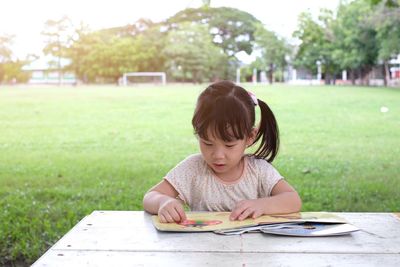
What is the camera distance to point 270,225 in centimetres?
173

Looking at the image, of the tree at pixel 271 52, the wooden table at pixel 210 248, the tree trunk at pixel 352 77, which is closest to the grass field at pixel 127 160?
the wooden table at pixel 210 248

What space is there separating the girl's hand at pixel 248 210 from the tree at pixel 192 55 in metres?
13.6

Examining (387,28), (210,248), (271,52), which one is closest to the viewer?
(210,248)

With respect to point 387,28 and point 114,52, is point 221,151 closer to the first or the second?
point 114,52

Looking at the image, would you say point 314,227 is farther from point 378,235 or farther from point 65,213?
point 65,213

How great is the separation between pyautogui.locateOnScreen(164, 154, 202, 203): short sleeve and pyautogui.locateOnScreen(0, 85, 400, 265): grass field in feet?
1.34

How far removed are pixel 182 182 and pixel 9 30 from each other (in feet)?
34.5

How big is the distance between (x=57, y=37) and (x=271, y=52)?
10869mm

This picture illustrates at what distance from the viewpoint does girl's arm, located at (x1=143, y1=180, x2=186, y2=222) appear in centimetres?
179

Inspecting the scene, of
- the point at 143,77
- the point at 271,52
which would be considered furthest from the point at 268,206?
the point at 271,52

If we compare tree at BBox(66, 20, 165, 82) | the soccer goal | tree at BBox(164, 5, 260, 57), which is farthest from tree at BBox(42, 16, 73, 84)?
the soccer goal

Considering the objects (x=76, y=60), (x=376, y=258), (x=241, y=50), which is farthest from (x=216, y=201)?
(x=76, y=60)

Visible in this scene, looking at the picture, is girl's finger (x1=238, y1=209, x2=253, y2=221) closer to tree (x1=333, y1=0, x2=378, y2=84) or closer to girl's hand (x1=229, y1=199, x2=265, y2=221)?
girl's hand (x1=229, y1=199, x2=265, y2=221)

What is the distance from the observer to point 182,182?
7.11 feet
